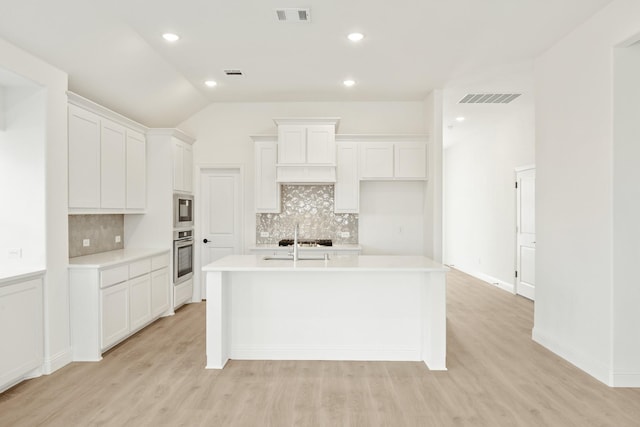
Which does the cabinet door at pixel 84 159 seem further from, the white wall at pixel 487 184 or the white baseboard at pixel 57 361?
the white wall at pixel 487 184

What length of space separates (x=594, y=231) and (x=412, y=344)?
5.99 ft

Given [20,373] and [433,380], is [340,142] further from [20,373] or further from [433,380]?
[20,373]

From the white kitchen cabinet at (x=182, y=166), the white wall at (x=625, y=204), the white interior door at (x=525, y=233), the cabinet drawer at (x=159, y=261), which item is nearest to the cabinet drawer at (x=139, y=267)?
the cabinet drawer at (x=159, y=261)

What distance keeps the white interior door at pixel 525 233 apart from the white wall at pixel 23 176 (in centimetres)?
621

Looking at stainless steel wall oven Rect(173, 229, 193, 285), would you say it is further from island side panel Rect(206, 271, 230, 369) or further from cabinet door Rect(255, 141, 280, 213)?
island side panel Rect(206, 271, 230, 369)

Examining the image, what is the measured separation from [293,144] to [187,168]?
1.66m

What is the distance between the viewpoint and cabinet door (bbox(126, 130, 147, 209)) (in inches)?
184

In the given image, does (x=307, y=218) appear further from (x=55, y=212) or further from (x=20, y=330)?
(x=20, y=330)

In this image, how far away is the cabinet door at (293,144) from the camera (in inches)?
213

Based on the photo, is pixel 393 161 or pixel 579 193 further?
pixel 393 161

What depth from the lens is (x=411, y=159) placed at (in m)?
5.54

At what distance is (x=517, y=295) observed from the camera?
20.8 ft

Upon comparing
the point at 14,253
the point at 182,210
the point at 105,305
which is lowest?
the point at 105,305

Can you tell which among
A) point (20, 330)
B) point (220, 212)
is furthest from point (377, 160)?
point (20, 330)
